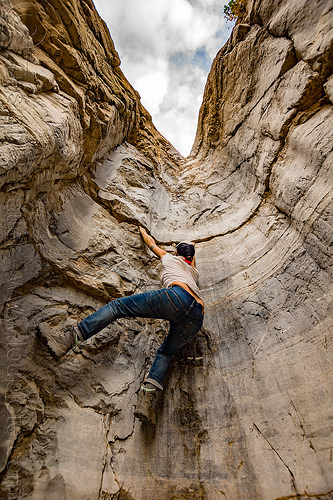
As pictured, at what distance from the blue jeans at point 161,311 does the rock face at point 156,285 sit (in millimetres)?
321

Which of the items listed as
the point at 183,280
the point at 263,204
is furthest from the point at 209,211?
the point at 183,280

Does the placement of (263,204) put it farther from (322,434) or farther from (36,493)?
(36,493)

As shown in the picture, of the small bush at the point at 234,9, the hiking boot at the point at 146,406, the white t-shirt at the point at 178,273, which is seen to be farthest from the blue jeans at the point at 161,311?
the small bush at the point at 234,9

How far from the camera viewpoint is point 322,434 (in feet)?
7.23

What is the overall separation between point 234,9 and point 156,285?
21.0ft

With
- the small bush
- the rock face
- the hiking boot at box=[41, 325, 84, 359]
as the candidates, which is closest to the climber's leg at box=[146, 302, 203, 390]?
the rock face

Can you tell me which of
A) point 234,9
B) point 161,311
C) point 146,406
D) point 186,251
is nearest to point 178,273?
point 186,251

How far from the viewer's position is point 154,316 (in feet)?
9.52

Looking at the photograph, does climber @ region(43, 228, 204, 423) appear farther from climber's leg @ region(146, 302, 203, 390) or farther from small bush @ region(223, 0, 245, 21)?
small bush @ region(223, 0, 245, 21)

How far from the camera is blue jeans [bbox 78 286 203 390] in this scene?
2830 millimetres

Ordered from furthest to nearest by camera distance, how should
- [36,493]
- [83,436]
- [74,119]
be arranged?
[74,119]
[83,436]
[36,493]

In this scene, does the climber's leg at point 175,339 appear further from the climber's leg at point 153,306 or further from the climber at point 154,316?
the climber's leg at point 153,306

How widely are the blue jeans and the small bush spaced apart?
6442 millimetres

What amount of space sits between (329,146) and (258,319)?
7.67 feet
